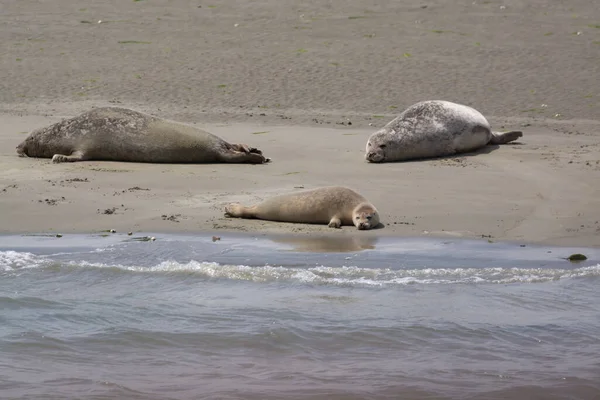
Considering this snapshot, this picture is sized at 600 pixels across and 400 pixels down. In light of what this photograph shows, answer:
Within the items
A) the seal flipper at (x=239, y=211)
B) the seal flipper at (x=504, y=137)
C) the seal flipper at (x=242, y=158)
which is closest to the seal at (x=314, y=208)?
the seal flipper at (x=239, y=211)

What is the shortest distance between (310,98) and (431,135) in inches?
166

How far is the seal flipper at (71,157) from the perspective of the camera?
32.3 ft

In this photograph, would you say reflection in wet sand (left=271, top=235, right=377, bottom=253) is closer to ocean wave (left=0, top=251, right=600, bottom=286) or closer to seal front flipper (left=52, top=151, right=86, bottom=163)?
ocean wave (left=0, top=251, right=600, bottom=286)

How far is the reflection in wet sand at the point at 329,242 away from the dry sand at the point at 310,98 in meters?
0.25

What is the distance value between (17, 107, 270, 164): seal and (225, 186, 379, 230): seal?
6.73ft

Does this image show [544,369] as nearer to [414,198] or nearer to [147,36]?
[414,198]

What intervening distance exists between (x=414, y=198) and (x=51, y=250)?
2930mm

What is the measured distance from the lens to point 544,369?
4691 mm

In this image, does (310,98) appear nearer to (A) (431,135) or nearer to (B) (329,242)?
(A) (431,135)

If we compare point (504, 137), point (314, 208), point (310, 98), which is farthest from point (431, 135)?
point (310, 98)

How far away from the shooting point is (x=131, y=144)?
10.0 metres

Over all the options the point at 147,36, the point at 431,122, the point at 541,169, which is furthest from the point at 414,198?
the point at 147,36

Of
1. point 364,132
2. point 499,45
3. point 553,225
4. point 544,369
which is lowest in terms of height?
point 544,369

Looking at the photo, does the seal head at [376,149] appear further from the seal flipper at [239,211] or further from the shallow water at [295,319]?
the shallow water at [295,319]
